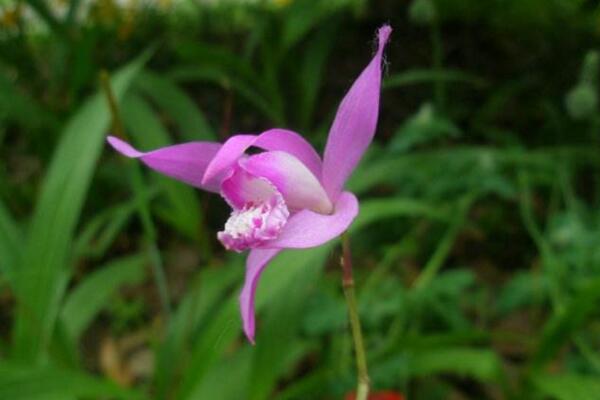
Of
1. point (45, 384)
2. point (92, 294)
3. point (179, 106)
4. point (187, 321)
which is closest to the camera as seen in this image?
point (45, 384)

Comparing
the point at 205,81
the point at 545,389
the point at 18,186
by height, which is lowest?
the point at 545,389

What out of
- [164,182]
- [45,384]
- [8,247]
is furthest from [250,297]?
[164,182]

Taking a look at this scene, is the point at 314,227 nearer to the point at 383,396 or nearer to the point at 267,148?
the point at 267,148

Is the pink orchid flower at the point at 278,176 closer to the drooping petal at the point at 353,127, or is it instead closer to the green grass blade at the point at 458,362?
the drooping petal at the point at 353,127

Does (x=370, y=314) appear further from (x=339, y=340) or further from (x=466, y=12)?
(x=466, y=12)

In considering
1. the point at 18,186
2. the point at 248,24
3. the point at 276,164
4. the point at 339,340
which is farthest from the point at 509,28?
the point at 276,164

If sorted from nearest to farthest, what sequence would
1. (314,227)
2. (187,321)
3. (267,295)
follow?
(314,227) → (267,295) → (187,321)

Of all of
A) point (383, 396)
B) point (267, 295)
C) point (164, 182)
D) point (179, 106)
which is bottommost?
point (383, 396)
